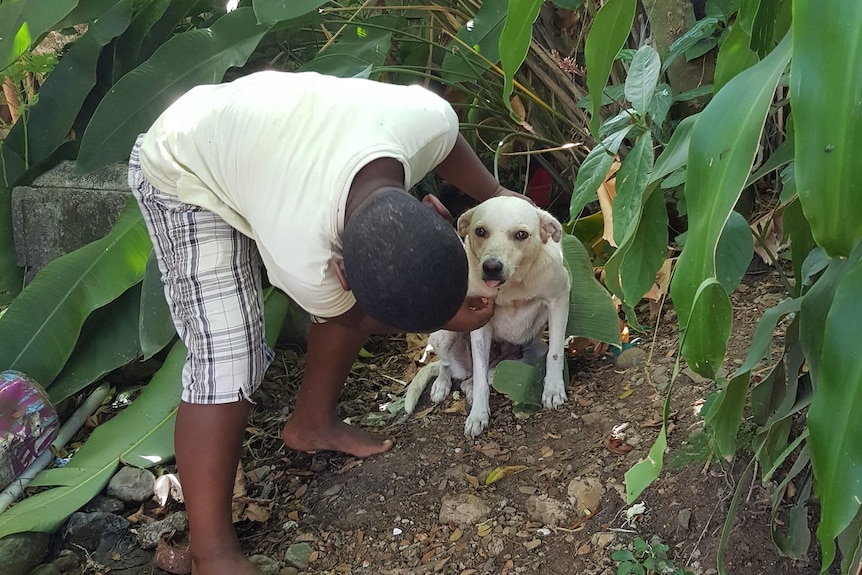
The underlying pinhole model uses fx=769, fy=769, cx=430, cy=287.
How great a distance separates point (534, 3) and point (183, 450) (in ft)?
4.56

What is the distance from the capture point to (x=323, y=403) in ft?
8.02

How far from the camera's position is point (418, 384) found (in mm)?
2695

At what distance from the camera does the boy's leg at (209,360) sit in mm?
1945

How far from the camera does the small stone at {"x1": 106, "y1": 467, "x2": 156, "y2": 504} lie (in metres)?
2.40

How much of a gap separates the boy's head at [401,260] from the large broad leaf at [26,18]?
177 centimetres

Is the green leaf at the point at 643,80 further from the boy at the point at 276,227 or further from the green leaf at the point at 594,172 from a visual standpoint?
the boy at the point at 276,227

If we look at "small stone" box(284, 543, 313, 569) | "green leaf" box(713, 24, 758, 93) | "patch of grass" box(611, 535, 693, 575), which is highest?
"green leaf" box(713, 24, 758, 93)

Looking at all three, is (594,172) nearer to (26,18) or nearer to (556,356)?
(556,356)

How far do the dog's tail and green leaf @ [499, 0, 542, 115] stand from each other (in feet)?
4.96

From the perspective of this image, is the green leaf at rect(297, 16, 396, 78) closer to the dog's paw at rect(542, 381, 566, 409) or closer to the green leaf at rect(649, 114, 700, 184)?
the dog's paw at rect(542, 381, 566, 409)

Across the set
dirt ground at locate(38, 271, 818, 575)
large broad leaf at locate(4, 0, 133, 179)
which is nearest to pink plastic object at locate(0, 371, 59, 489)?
dirt ground at locate(38, 271, 818, 575)

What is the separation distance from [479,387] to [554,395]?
0.24m

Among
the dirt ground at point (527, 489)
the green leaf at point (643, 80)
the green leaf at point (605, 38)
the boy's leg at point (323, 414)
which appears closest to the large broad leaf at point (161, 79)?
the boy's leg at point (323, 414)

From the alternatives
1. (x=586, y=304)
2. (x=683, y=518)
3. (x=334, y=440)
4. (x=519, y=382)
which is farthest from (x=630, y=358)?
(x=334, y=440)
